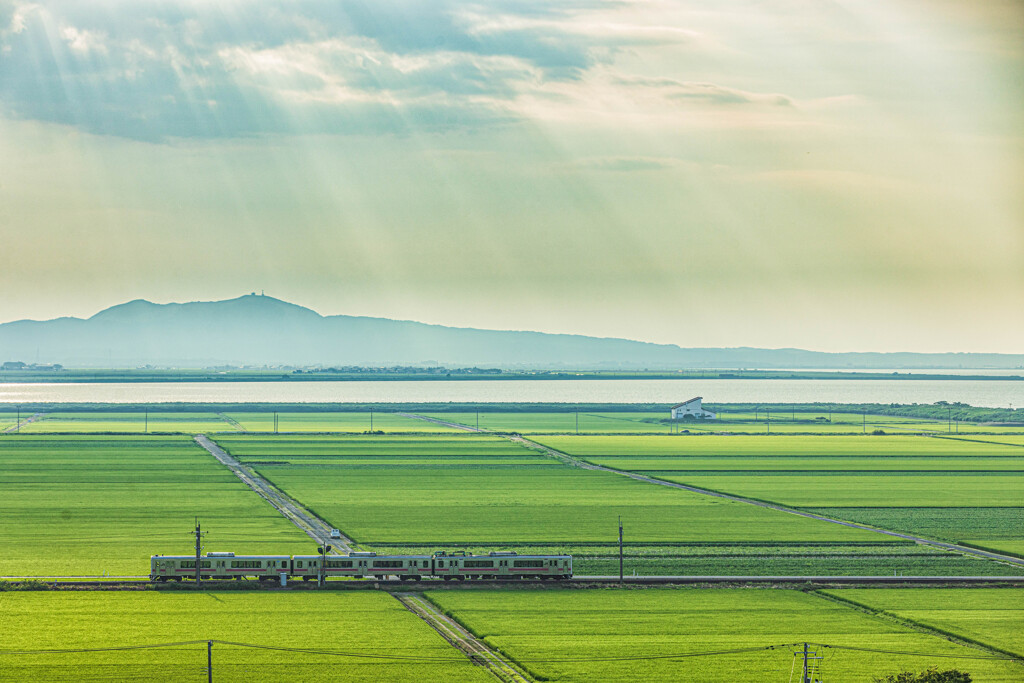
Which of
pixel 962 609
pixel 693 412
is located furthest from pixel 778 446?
pixel 962 609

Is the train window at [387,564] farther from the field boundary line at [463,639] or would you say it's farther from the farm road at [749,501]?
the farm road at [749,501]

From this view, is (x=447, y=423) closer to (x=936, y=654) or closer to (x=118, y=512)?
(x=118, y=512)

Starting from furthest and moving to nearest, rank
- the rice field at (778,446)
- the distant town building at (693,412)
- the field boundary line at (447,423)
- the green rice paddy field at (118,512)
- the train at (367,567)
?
1. the distant town building at (693,412)
2. the field boundary line at (447,423)
3. the rice field at (778,446)
4. the green rice paddy field at (118,512)
5. the train at (367,567)

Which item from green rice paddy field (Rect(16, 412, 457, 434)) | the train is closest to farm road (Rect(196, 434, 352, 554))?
the train

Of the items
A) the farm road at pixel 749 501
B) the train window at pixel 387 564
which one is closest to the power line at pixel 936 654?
the farm road at pixel 749 501

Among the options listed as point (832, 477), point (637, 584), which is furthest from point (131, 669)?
point (832, 477)
